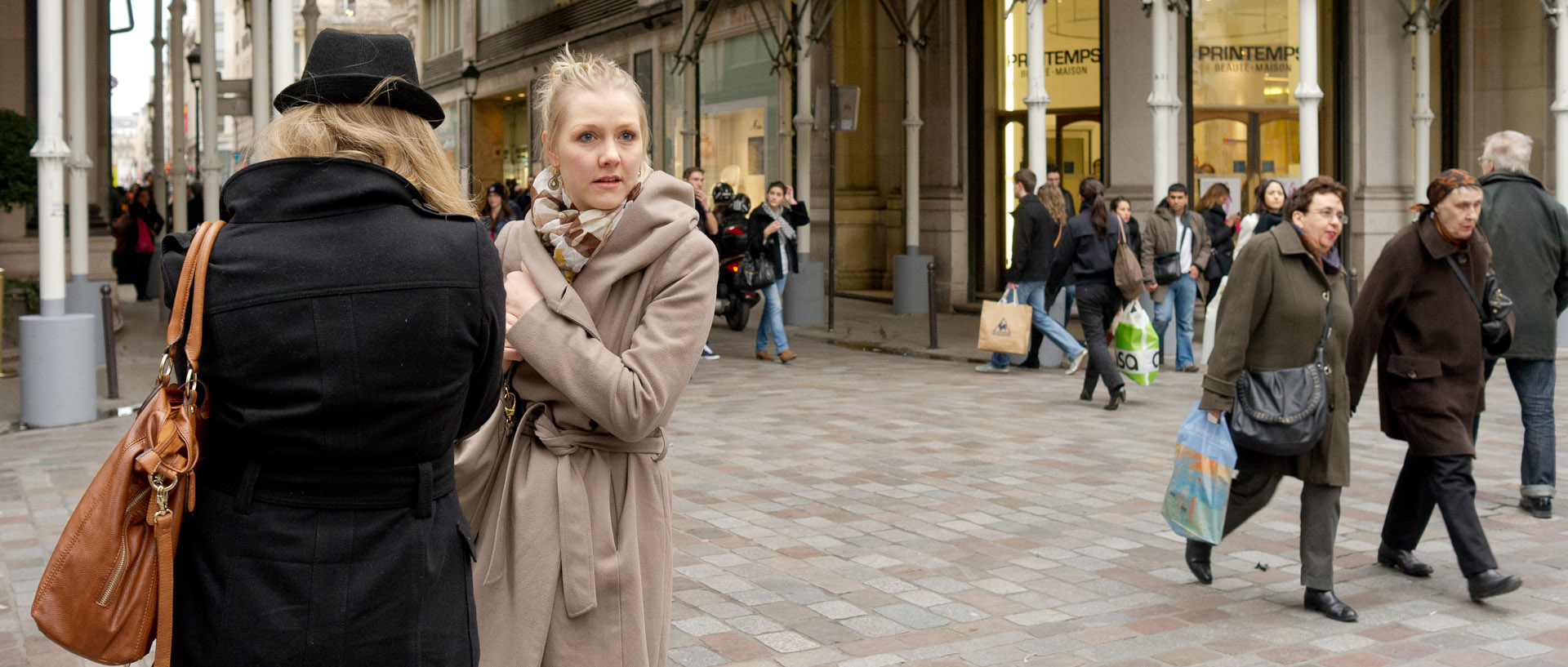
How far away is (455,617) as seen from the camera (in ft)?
8.04

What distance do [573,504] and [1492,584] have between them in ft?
13.8

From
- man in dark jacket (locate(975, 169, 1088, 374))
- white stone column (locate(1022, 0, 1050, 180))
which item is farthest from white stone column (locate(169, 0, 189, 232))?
man in dark jacket (locate(975, 169, 1088, 374))

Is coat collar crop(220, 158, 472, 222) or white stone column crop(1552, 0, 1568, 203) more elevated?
white stone column crop(1552, 0, 1568, 203)

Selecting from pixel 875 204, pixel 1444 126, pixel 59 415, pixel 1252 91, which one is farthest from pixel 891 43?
pixel 59 415

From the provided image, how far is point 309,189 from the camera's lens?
2.24 metres

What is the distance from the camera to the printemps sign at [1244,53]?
18562 mm

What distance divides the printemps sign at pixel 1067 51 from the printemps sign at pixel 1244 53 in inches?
51.0

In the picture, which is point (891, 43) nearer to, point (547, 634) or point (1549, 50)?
point (1549, 50)

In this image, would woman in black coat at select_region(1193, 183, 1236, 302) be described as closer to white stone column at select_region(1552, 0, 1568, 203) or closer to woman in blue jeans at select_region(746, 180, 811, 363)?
white stone column at select_region(1552, 0, 1568, 203)

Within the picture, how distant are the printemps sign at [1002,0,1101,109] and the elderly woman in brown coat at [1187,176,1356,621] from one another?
13707 mm

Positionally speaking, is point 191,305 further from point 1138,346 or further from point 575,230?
point 1138,346

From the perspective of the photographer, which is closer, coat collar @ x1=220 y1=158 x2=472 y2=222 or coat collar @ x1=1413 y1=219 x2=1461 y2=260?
coat collar @ x1=220 y1=158 x2=472 y2=222

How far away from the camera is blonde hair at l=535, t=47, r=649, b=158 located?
2781 millimetres

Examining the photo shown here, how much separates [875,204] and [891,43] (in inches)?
95.4
